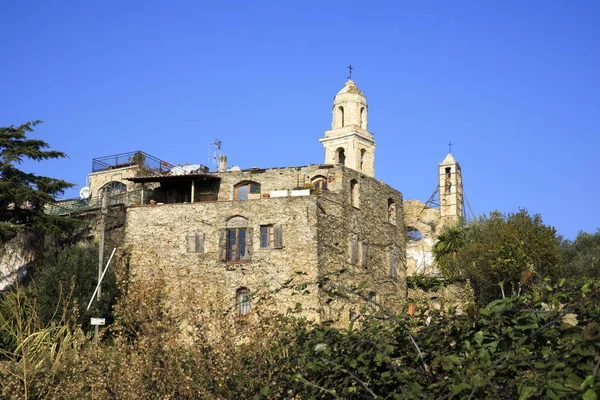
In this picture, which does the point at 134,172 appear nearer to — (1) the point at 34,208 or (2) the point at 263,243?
(1) the point at 34,208

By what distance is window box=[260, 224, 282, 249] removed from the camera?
33312 millimetres

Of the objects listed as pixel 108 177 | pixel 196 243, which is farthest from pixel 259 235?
pixel 108 177

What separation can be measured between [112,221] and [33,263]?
13.3 feet

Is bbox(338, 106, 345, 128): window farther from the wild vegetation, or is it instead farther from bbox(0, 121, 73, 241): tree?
the wild vegetation

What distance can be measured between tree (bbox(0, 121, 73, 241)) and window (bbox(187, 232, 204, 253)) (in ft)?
18.7

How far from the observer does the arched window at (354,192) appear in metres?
36.5

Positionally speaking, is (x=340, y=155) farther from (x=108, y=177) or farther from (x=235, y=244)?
(x=108, y=177)

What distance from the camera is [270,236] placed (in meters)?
33.5

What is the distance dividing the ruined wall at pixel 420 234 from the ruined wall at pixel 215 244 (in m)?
14.8

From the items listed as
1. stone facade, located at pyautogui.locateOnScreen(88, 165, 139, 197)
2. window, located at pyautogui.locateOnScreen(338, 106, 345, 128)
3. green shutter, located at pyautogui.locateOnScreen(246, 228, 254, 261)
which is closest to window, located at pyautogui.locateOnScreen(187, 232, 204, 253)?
green shutter, located at pyautogui.locateOnScreen(246, 228, 254, 261)

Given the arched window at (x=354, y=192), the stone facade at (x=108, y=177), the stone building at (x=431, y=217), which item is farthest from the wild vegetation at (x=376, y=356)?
the stone building at (x=431, y=217)

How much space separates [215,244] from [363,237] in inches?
259

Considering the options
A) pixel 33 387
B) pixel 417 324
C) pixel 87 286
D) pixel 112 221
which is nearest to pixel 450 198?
pixel 112 221

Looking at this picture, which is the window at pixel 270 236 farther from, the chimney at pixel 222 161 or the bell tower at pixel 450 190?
the bell tower at pixel 450 190
